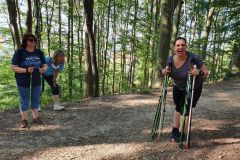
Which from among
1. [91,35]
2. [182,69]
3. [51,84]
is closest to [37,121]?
[51,84]

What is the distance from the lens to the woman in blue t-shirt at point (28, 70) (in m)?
6.25

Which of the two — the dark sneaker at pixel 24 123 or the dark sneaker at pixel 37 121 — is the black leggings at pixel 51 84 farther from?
the dark sneaker at pixel 24 123

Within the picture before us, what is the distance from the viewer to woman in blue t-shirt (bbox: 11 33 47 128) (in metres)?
6.25

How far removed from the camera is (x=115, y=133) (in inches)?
253

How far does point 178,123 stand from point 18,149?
114 inches

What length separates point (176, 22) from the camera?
16000 millimetres

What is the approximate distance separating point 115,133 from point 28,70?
217cm

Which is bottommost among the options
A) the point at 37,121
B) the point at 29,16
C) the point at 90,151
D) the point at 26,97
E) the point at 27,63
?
the point at 90,151

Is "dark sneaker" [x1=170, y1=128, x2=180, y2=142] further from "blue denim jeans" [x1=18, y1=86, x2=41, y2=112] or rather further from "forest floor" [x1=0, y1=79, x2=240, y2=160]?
"blue denim jeans" [x1=18, y1=86, x2=41, y2=112]

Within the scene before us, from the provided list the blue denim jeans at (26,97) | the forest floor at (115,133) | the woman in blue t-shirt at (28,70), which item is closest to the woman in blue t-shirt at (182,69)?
the forest floor at (115,133)

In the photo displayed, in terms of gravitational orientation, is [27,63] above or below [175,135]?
above

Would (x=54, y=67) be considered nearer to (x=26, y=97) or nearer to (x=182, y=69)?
(x=26, y=97)

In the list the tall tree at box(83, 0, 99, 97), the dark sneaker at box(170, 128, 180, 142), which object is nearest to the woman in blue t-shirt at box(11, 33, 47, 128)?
the dark sneaker at box(170, 128, 180, 142)

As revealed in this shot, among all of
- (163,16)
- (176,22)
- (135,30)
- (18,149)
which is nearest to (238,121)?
(18,149)
